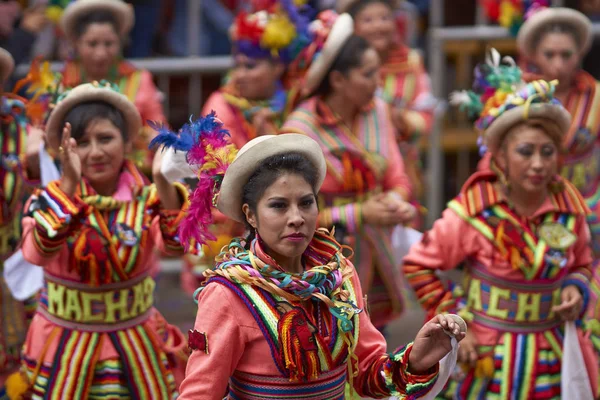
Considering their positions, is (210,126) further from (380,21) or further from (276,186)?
(380,21)

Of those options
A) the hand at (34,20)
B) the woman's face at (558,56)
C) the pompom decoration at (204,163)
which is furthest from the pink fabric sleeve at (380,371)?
the hand at (34,20)

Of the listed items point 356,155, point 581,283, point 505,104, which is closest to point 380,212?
point 356,155

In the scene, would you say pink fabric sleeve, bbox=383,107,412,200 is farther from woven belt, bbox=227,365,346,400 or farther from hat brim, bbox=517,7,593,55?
woven belt, bbox=227,365,346,400

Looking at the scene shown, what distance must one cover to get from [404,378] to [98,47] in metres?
4.23

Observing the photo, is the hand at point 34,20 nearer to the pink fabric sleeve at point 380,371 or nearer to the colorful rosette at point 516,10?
the colorful rosette at point 516,10

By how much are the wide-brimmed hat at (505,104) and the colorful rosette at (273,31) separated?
1859 millimetres

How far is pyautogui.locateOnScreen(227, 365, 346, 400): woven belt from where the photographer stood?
3789 millimetres

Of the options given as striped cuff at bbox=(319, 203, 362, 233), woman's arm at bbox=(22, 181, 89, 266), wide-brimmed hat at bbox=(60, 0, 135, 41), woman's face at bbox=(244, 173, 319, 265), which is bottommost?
striped cuff at bbox=(319, 203, 362, 233)

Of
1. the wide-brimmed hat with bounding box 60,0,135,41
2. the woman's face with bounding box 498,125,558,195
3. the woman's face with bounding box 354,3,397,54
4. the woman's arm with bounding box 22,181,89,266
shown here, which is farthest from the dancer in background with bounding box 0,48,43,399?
the woman's face with bounding box 354,3,397,54

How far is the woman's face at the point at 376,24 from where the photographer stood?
7.93m

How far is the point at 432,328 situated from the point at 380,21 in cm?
451

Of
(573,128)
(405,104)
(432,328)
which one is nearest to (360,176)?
(573,128)

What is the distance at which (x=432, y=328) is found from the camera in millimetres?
3719

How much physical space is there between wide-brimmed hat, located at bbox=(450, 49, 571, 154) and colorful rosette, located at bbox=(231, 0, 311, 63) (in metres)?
1.86
